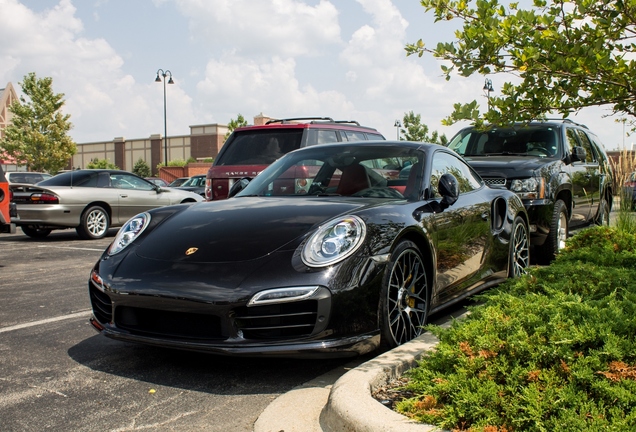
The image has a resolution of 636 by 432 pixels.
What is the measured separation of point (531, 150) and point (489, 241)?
13.6ft

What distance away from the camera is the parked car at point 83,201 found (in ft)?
41.8

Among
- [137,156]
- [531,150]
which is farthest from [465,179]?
[137,156]

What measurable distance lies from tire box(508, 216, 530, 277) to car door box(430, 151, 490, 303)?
0.56 metres

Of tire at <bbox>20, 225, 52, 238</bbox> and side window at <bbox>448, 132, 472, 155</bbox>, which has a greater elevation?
side window at <bbox>448, 132, 472, 155</bbox>

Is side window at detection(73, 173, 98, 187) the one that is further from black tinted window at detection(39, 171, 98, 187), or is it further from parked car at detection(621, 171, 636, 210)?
parked car at detection(621, 171, 636, 210)

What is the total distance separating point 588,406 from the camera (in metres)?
2.72

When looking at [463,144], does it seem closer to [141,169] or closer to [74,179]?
[74,179]

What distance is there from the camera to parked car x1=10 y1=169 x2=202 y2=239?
41.8 ft

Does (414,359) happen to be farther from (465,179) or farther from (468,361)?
(465,179)

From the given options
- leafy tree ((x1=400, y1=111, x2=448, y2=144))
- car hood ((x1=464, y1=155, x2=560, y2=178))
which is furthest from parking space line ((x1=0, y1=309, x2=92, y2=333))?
leafy tree ((x1=400, y1=111, x2=448, y2=144))

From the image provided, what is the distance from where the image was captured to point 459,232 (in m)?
5.09

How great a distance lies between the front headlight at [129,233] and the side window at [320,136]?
20.2 feet

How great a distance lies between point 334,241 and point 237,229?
67 cm

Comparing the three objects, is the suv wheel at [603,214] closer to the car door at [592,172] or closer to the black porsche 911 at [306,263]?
the car door at [592,172]
